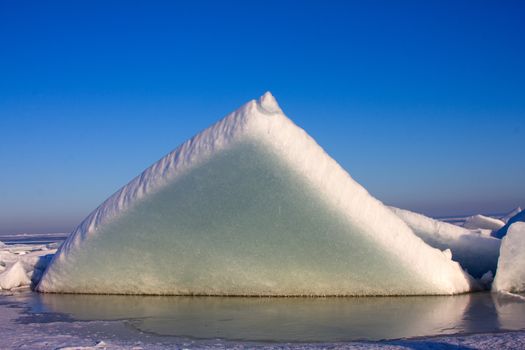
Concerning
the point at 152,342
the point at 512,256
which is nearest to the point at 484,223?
the point at 512,256

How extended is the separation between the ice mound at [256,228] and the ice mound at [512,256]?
42 cm

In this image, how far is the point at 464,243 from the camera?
6.68 meters

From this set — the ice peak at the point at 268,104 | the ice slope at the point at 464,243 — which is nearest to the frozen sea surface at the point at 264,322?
the ice slope at the point at 464,243

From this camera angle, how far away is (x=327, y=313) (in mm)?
4938

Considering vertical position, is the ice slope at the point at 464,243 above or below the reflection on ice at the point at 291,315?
above

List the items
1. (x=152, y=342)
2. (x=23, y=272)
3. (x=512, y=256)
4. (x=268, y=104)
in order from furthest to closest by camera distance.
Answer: (x=23, y=272) < (x=512, y=256) < (x=268, y=104) < (x=152, y=342)

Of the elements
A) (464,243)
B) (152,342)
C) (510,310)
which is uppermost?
(464,243)

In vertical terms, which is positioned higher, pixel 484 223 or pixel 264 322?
pixel 484 223

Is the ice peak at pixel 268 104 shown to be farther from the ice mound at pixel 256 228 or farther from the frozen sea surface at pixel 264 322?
the frozen sea surface at pixel 264 322

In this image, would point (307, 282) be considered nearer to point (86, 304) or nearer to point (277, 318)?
point (277, 318)

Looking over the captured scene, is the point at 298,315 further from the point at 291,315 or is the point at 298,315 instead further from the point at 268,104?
the point at 268,104

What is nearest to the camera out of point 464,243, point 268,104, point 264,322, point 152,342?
point 152,342

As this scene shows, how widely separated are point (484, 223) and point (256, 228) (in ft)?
19.3

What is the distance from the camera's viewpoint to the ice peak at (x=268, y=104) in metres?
5.52
